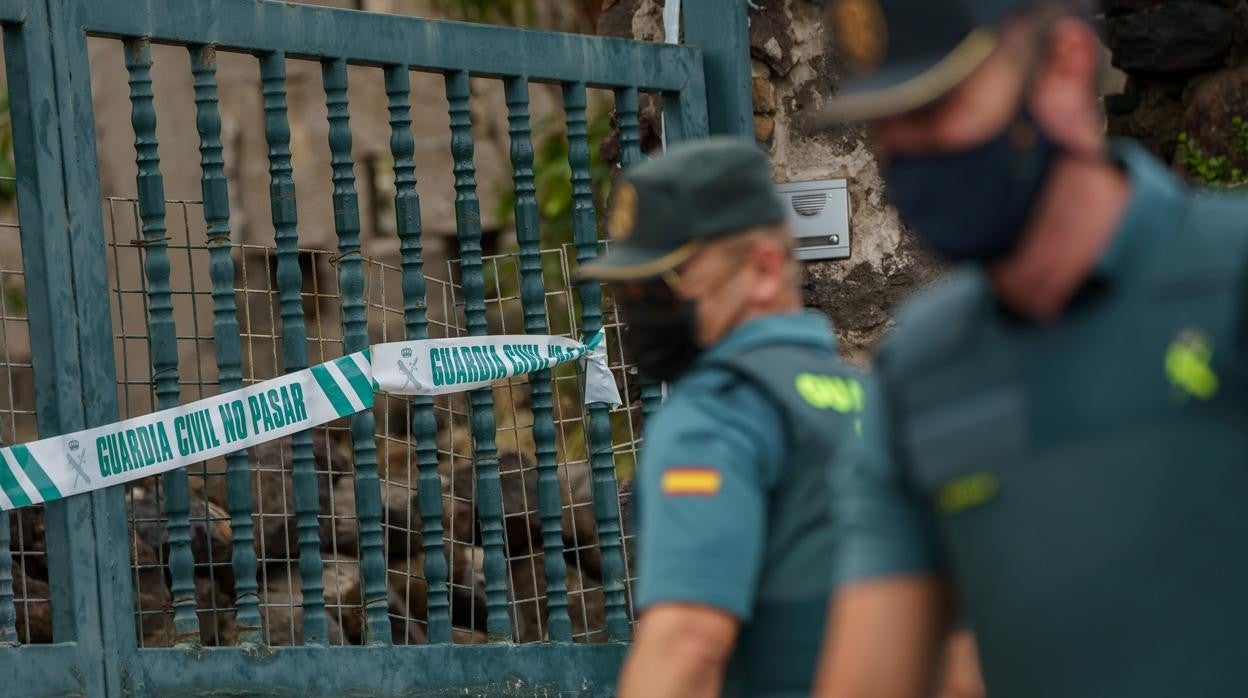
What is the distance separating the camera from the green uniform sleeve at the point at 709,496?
2221 millimetres

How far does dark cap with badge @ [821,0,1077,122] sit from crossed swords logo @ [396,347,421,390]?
2.76 meters

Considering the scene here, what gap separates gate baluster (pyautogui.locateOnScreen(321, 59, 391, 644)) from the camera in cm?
424

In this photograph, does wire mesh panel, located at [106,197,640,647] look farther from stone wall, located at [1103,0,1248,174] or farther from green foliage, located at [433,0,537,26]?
green foliage, located at [433,0,537,26]

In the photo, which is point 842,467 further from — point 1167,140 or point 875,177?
point 1167,140

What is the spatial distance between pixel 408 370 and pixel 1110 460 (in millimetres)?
2967

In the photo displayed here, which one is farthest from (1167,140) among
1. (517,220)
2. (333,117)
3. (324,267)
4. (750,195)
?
(324,267)

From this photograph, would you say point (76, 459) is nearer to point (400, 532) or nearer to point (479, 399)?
point (479, 399)

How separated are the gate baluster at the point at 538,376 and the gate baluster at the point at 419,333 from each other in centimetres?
27

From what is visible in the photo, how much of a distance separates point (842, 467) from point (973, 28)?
1.42 feet

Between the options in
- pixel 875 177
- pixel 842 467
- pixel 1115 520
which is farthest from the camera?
pixel 875 177

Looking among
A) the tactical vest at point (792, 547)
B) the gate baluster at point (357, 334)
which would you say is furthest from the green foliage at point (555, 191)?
the tactical vest at point (792, 547)

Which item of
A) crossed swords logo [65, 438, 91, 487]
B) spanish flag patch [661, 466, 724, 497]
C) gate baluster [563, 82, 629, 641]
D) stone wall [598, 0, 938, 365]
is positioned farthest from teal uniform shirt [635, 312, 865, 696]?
stone wall [598, 0, 938, 365]

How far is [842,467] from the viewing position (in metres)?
1.77

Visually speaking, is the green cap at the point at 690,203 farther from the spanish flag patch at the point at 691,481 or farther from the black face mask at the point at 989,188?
the black face mask at the point at 989,188
